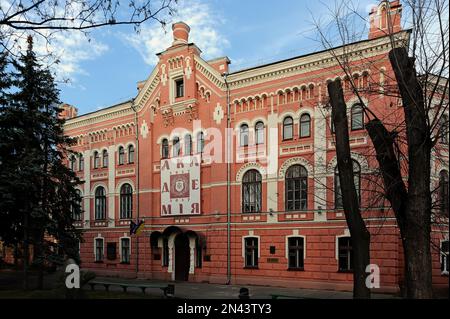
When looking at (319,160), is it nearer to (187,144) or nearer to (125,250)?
(187,144)

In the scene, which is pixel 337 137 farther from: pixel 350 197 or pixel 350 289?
pixel 350 289

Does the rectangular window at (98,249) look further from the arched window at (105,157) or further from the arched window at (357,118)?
the arched window at (357,118)

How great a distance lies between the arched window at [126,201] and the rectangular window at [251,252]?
362 inches

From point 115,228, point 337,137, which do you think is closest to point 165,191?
point 115,228

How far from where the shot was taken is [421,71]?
10.0m

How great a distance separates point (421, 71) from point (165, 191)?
60.9 feet

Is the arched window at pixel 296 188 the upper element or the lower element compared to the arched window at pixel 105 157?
lower

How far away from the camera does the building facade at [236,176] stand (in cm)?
1930

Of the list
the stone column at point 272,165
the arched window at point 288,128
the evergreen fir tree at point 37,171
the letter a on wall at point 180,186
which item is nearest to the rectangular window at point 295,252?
the stone column at point 272,165

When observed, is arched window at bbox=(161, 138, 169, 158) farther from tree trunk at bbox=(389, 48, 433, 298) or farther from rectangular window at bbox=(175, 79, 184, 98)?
tree trunk at bbox=(389, 48, 433, 298)

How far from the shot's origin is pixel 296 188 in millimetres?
21297

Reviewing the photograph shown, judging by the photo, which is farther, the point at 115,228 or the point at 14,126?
the point at 115,228

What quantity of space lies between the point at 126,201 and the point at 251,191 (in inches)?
389

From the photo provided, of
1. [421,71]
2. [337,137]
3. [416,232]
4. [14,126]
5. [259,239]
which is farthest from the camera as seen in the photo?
[259,239]
